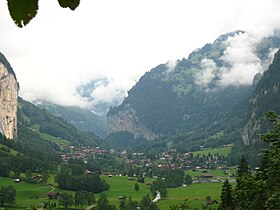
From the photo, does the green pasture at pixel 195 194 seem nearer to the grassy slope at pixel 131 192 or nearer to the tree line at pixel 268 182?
the grassy slope at pixel 131 192

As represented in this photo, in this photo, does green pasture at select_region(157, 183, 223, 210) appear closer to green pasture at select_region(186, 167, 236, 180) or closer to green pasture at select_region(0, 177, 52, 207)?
green pasture at select_region(186, 167, 236, 180)

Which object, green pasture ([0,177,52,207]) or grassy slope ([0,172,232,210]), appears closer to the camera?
green pasture ([0,177,52,207])

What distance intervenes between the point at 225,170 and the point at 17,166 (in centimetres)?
8741

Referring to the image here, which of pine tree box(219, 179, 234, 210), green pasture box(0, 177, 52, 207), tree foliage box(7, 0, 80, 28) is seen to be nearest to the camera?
tree foliage box(7, 0, 80, 28)

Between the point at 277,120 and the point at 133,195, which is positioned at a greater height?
the point at 277,120

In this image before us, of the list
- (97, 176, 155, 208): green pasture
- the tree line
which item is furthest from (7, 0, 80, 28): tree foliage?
(97, 176, 155, 208): green pasture

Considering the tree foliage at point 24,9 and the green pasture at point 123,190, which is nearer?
the tree foliage at point 24,9

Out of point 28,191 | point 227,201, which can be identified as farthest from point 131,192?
point 227,201

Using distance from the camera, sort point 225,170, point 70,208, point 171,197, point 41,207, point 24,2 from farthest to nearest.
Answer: point 225,170 < point 171,197 < point 70,208 < point 41,207 < point 24,2

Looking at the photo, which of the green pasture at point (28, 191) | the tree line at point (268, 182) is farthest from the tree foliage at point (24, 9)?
the green pasture at point (28, 191)

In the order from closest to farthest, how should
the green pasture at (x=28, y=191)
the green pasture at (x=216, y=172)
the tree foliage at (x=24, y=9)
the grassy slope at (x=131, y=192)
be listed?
the tree foliage at (x=24, y=9) → the green pasture at (x=28, y=191) → the grassy slope at (x=131, y=192) → the green pasture at (x=216, y=172)

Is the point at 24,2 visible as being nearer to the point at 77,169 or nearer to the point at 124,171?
the point at 77,169

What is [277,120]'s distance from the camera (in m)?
18.0

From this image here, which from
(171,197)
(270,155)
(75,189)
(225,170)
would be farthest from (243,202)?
(225,170)
